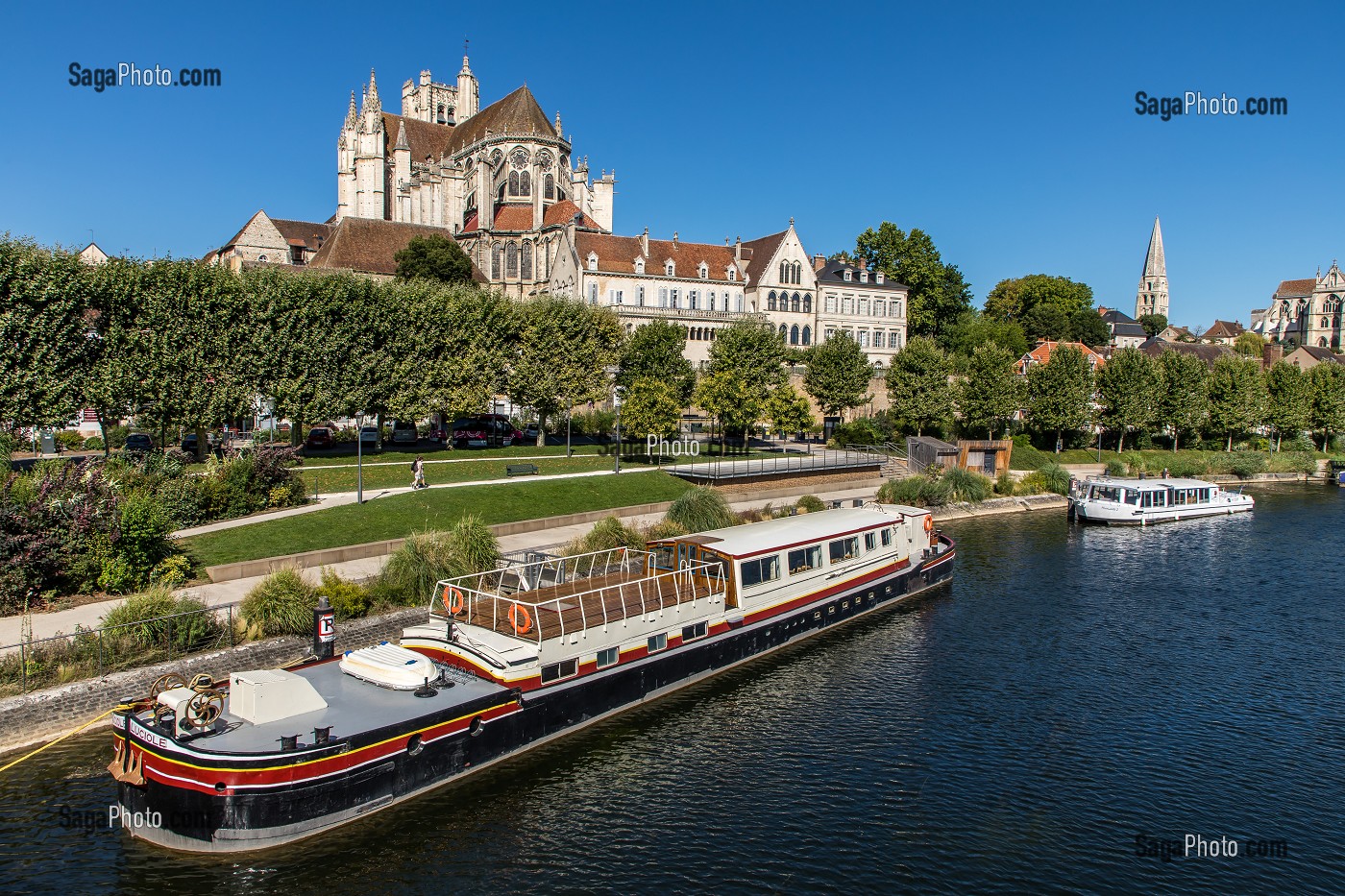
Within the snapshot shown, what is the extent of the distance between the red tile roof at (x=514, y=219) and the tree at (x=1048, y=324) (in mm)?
73668

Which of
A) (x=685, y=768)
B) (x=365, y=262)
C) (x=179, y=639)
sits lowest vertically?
(x=685, y=768)

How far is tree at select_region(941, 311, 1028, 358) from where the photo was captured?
105 metres

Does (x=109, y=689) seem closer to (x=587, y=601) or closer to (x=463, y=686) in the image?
(x=463, y=686)

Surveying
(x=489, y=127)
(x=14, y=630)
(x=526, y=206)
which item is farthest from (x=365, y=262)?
(x=14, y=630)

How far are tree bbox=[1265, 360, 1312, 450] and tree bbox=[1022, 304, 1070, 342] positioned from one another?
3660 centimetres

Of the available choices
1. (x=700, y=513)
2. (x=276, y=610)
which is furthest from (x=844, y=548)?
(x=276, y=610)

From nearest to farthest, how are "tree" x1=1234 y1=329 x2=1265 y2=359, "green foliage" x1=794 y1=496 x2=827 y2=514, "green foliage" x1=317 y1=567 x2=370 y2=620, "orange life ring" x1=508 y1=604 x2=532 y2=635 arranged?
"orange life ring" x1=508 y1=604 x2=532 y2=635 → "green foliage" x1=317 y1=567 x2=370 y2=620 → "green foliage" x1=794 y1=496 x2=827 y2=514 → "tree" x1=1234 y1=329 x2=1265 y2=359

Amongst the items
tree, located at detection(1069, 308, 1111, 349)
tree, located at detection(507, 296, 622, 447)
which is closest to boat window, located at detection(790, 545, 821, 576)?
tree, located at detection(507, 296, 622, 447)

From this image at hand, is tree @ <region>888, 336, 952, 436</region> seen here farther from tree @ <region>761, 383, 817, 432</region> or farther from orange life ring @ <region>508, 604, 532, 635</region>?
orange life ring @ <region>508, 604, 532, 635</region>

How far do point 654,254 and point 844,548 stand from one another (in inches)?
2319

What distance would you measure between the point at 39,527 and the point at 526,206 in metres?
80.4

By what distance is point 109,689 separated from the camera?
67.7 ft

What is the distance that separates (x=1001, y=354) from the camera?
72625mm

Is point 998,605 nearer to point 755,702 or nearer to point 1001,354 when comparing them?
point 755,702
